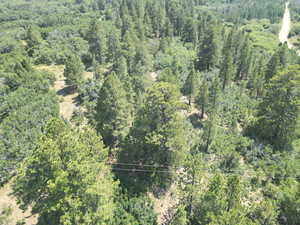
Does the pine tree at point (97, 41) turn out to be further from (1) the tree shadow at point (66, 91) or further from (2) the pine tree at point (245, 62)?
(2) the pine tree at point (245, 62)

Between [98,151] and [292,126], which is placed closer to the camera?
[98,151]

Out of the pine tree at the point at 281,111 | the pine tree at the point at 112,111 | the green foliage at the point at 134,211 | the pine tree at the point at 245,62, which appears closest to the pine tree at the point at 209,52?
the pine tree at the point at 245,62

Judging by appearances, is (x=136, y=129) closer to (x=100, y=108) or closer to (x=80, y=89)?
(x=100, y=108)

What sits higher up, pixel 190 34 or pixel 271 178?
pixel 190 34

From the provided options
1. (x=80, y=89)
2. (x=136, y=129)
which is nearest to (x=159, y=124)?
(x=136, y=129)

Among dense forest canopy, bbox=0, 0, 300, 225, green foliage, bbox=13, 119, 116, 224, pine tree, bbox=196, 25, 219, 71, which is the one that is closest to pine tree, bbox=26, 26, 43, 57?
dense forest canopy, bbox=0, 0, 300, 225

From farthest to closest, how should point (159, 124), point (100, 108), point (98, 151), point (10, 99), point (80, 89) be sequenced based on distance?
point (80, 89) → point (10, 99) → point (100, 108) → point (159, 124) → point (98, 151)
